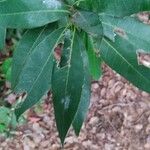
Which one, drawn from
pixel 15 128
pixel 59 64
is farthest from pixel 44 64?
pixel 15 128

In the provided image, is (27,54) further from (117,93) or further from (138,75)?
(117,93)

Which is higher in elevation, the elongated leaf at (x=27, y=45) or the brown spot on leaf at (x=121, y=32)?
the elongated leaf at (x=27, y=45)

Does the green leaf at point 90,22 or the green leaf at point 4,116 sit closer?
the green leaf at point 90,22

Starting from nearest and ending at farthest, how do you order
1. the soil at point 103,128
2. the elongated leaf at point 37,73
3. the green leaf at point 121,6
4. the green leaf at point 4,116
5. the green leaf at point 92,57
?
the green leaf at point 121,6, the elongated leaf at point 37,73, the green leaf at point 92,57, the green leaf at point 4,116, the soil at point 103,128

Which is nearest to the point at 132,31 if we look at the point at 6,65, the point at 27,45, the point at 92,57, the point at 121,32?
the point at 121,32

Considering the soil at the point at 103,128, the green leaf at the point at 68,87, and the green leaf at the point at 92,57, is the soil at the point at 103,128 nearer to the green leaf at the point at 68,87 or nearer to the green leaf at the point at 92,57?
the green leaf at the point at 92,57

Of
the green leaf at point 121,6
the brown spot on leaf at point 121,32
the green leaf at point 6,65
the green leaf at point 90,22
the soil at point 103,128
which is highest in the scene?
the green leaf at point 121,6

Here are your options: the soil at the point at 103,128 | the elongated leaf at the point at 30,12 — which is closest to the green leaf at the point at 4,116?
the soil at the point at 103,128

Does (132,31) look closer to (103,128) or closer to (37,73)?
(37,73)
